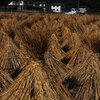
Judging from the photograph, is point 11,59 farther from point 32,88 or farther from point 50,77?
point 32,88

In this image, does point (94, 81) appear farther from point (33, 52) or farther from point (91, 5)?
point (91, 5)

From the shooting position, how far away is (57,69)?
195 inches

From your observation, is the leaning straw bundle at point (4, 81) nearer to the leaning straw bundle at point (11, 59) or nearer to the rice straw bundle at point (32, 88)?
the rice straw bundle at point (32, 88)

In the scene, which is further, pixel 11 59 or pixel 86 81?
pixel 11 59

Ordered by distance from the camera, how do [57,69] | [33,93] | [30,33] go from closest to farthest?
[33,93] < [57,69] < [30,33]

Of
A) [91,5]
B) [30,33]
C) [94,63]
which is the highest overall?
[94,63]

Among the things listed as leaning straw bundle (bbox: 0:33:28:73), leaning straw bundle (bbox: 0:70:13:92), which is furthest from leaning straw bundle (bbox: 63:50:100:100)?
leaning straw bundle (bbox: 0:33:28:73)

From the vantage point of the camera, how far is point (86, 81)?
4.30 m

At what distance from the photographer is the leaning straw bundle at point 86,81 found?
165 inches

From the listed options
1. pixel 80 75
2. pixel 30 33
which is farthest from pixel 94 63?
pixel 30 33

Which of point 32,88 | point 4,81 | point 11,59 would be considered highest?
point 32,88

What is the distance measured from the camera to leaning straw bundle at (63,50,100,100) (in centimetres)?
419

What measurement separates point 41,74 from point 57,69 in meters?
1.38

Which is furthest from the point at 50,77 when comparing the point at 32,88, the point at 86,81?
the point at 86,81
